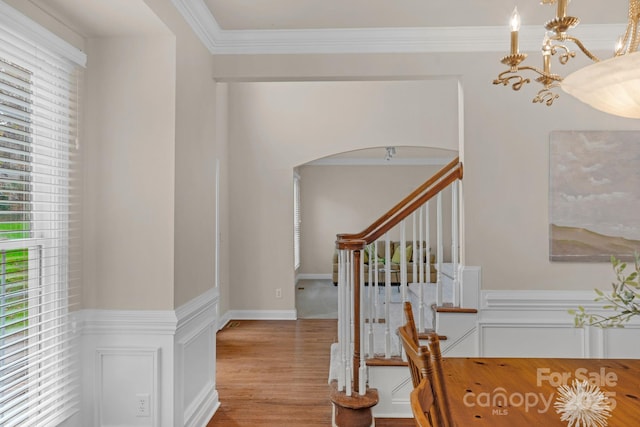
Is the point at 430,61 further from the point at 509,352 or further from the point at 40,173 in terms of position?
the point at 40,173

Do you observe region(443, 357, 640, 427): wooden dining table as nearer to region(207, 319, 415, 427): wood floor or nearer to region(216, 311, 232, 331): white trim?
region(207, 319, 415, 427): wood floor

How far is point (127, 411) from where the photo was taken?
89.7 inches

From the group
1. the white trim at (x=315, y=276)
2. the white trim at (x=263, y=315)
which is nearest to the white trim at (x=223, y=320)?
the white trim at (x=263, y=315)

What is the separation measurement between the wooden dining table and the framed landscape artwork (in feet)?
3.89

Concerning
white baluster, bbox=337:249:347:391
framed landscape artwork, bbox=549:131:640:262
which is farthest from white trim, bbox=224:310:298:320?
framed landscape artwork, bbox=549:131:640:262

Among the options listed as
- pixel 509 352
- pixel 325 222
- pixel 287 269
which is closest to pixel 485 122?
pixel 509 352

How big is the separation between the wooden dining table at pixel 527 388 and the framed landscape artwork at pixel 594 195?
119cm

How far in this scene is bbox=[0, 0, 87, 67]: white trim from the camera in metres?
1.67

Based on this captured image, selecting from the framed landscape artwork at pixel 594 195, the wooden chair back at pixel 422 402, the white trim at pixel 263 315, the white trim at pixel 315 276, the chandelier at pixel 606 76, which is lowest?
the white trim at pixel 315 276

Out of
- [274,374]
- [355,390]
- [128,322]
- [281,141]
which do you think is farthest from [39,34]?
[281,141]

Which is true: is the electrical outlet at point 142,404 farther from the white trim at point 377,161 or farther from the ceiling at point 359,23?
the white trim at point 377,161

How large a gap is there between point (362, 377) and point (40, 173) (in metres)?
2.07

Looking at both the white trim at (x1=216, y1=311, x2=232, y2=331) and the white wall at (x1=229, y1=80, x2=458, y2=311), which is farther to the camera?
the white wall at (x1=229, y1=80, x2=458, y2=311)

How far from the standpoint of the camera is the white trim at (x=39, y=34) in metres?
1.67
